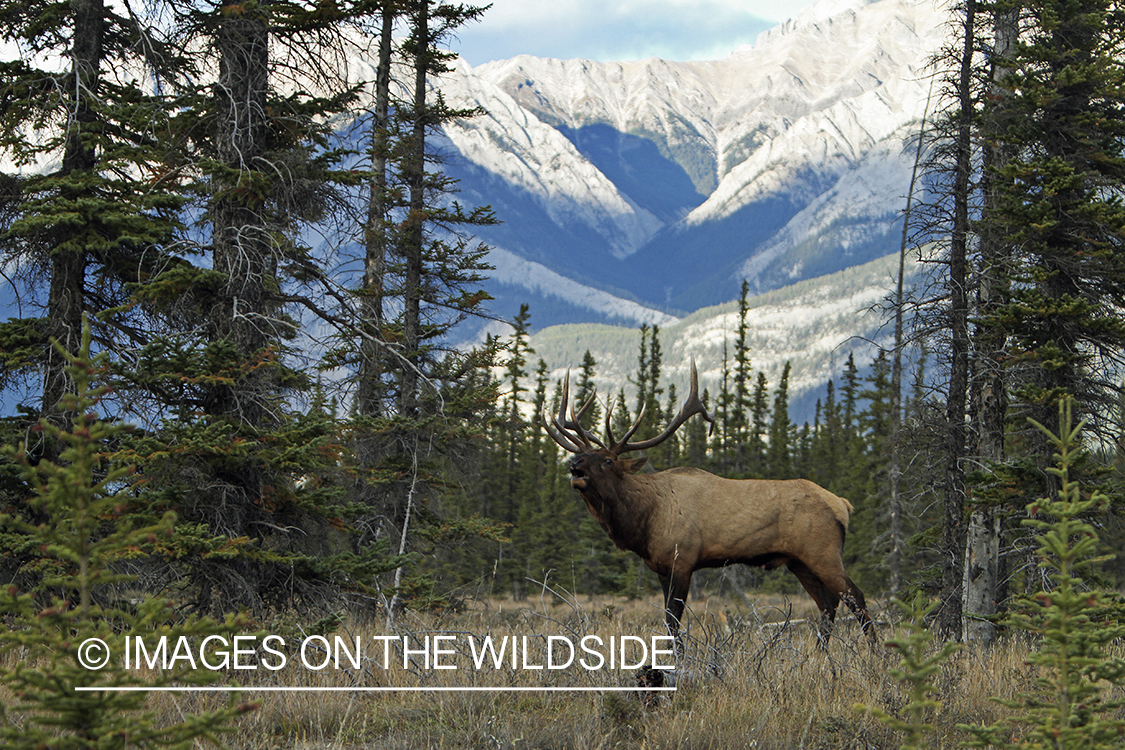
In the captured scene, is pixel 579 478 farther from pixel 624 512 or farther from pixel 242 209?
pixel 242 209

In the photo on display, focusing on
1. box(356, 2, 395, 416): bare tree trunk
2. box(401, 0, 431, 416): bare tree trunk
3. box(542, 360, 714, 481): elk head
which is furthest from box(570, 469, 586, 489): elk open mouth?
box(401, 0, 431, 416): bare tree trunk

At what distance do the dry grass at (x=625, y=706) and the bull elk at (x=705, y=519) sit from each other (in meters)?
2.12

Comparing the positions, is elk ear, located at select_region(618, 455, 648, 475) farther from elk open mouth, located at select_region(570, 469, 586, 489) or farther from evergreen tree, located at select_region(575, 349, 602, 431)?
evergreen tree, located at select_region(575, 349, 602, 431)

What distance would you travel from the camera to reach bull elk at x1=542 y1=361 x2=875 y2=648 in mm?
8625

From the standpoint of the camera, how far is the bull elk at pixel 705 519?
28.3 ft

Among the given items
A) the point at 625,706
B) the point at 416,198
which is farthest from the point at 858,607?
the point at 416,198

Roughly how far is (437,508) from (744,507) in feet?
32.5

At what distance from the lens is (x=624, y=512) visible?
342 inches

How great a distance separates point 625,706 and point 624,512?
3.67m

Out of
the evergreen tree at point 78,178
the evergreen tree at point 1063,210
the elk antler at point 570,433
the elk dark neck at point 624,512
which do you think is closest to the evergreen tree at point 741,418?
the evergreen tree at point 1063,210

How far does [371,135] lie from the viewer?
17.9m

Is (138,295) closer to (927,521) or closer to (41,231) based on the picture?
(41,231)

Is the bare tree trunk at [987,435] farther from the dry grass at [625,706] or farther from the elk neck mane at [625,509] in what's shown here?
the dry grass at [625,706]

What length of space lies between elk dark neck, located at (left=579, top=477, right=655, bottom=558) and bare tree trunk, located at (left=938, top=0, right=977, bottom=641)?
6.68 meters
